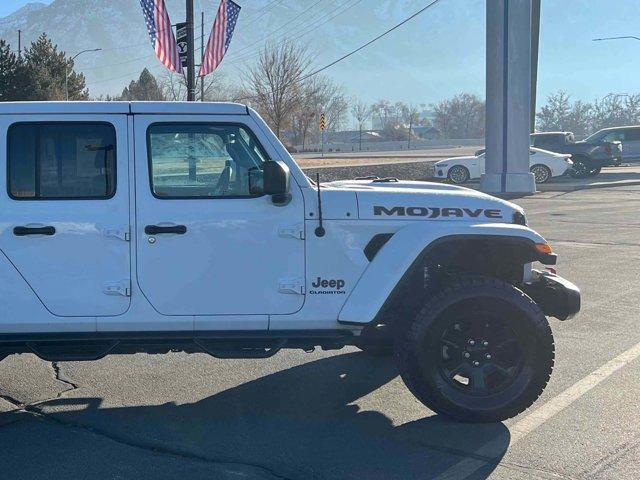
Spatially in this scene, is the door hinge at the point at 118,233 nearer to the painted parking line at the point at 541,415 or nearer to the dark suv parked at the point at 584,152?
the painted parking line at the point at 541,415

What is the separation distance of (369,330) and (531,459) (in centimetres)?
127

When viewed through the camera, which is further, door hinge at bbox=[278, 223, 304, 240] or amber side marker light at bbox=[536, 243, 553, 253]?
amber side marker light at bbox=[536, 243, 553, 253]

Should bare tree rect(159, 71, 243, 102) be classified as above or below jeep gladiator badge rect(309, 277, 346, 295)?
above

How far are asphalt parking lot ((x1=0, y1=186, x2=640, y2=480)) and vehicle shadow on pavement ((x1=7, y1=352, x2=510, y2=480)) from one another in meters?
0.01

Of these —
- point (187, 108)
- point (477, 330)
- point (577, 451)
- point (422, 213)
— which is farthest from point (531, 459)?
point (187, 108)

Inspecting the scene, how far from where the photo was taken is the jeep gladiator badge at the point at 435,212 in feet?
16.3

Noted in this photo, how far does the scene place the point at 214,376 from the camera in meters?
5.99

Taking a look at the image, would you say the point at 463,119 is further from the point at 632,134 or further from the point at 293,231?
the point at 293,231

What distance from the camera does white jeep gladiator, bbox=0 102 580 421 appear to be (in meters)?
4.83

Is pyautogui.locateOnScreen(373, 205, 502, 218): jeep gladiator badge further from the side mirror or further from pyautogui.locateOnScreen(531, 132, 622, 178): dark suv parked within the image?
pyautogui.locateOnScreen(531, 132, 622, 178): dark suv parked

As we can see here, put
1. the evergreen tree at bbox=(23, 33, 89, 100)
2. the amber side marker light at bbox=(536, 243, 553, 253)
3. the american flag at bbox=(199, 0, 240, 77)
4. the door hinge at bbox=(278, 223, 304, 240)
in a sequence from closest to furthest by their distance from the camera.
Result: the door hinge at bbox=(278, 223, 304, 240), the amber side marker light at bbox=(536, 243, 553, 253), the american flag at bbox=(199, 0, 240, 77), the evergreen tree at bbox=(23, 33, 89, 100)

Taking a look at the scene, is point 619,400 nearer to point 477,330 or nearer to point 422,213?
point 477,330

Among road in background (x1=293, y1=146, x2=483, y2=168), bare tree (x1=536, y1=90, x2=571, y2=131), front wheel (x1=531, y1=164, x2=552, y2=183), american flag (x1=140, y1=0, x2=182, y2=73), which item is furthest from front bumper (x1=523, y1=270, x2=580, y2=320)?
bare tree (x1=536, y1=90, x2=571, y2=131)

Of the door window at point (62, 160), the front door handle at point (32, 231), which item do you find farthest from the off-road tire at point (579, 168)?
the front door handle at point (32, 231)
